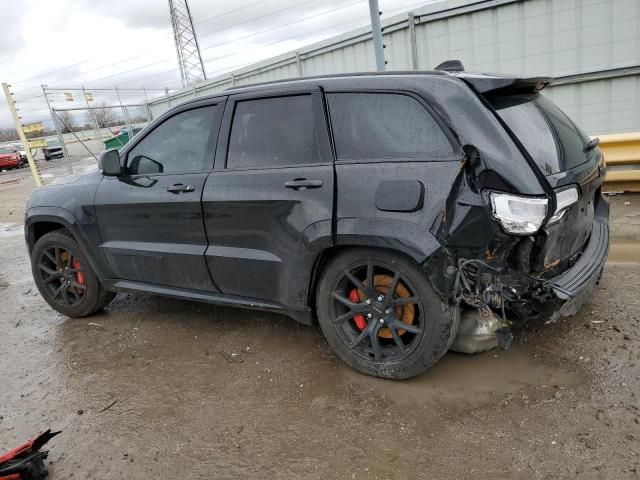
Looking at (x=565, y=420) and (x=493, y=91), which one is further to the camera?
(x=493, y=91)

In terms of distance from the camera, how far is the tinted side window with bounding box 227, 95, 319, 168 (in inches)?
123

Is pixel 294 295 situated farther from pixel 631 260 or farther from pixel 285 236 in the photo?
pixel 631 260

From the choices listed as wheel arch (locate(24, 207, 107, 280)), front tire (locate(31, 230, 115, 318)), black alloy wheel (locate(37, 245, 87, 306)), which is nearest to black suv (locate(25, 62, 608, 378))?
wheel arch (locate(24, 207, 107, 280))

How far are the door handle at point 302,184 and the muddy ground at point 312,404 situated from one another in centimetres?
119

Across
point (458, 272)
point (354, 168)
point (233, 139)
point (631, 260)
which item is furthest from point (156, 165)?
point (631, 260)

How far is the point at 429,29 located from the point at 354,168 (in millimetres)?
6229

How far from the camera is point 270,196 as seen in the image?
10.3 ft

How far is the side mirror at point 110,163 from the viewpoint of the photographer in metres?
3.78

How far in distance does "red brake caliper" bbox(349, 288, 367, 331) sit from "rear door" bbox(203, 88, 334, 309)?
1.00ft

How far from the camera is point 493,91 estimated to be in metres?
2.77

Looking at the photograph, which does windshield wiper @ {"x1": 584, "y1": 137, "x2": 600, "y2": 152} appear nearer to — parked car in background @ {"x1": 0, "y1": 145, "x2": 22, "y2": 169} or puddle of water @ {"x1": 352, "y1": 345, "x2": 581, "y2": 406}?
puddle of water @ {"x1": 352, "y1": 345, "x2": 581, "y2": 406}

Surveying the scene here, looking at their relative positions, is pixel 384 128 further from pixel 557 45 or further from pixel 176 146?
pixel 557 45

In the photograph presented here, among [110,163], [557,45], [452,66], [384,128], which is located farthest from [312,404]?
[557,45]

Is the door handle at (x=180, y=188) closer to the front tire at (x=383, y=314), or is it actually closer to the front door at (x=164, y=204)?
the front door at (x=164, y=204)
